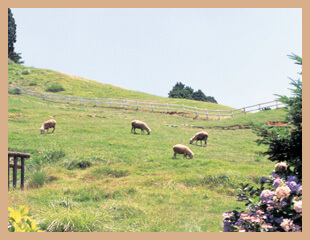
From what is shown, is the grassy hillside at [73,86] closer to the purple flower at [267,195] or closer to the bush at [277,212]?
the bush at [277,212]

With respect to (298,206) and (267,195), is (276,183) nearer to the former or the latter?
(267,195)

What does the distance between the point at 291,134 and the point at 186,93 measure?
7509cm

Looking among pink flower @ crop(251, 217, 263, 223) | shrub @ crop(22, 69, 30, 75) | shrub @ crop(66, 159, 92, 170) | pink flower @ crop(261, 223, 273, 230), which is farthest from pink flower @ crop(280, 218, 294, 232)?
shrub @ crop(22, 69, 30, 75)

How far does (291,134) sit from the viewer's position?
742 cm

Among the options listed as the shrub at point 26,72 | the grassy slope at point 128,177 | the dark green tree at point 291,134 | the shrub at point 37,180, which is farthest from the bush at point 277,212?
the shrub at point 26,72

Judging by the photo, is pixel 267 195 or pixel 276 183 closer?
pixel 267 195

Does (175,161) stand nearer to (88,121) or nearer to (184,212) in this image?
(184,212)

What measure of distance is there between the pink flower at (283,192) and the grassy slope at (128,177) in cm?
204

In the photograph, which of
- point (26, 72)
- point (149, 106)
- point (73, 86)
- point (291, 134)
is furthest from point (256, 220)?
point (26, 72)

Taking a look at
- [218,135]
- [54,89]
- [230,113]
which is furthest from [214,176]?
[54,89]

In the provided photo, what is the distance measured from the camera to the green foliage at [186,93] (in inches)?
3211

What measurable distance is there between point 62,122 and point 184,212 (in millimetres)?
22053

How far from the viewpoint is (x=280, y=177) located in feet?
24.7

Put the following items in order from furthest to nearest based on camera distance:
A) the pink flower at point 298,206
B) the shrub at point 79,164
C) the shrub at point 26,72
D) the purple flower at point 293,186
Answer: the shrub at point 26,72, the shrub at point 79,164, the purple flower at point 293,186, the pink flower at point 298,206
